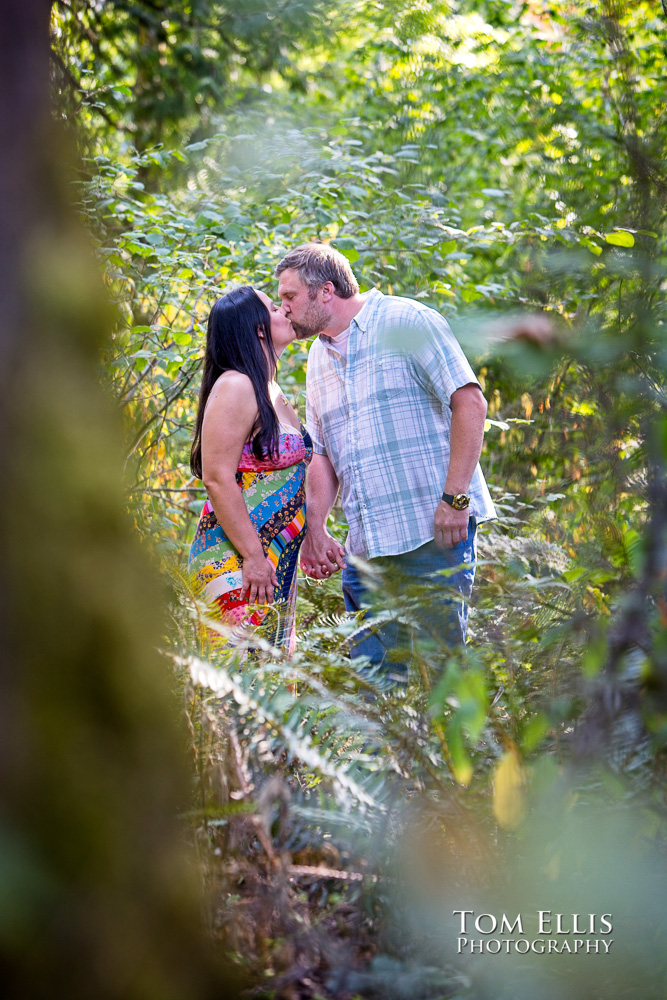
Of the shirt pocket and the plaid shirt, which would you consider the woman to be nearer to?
the plaid shirt

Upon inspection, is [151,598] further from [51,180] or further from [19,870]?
[51,180]

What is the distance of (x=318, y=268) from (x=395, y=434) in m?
0.81

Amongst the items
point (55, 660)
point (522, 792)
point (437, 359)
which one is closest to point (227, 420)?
point (437, 359)

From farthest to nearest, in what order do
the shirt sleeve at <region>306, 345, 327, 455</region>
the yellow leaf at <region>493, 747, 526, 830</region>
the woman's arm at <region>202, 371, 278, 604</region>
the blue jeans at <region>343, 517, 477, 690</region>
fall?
the shirt sleeve at <region>306, 345, 327, 455</region> < the woman's arm at <region>202, 371, 278, 604</region> < the blue jeans at <region>343, 517, 477, 690</region> < the yellow leaf at <region>493, 747, 526, 830</region>

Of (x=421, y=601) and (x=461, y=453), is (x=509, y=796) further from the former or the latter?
(x=461, y=453)

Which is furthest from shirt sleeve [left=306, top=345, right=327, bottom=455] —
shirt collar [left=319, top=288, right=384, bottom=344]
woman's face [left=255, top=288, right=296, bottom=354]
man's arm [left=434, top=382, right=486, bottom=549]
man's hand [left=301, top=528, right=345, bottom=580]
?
man's arm [left=434, top=382, right=486, bottom=549]

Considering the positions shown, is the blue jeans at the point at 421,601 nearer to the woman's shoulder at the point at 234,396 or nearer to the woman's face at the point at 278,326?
the woman's shoulder at the point at 234,396

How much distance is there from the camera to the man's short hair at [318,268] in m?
3.48

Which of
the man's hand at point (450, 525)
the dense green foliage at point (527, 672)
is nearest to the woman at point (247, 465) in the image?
the man's hand at point (450, 525)

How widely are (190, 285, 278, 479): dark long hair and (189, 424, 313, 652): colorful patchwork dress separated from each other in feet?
0.32

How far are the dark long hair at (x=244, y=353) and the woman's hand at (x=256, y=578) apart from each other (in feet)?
1.46

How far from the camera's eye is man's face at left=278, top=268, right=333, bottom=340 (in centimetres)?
349

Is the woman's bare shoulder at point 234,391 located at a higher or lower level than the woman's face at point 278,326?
lower

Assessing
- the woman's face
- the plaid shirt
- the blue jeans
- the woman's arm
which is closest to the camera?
the blue jeans
